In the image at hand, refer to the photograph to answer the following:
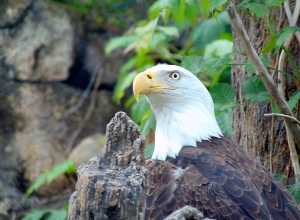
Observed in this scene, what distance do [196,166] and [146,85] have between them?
654 mm

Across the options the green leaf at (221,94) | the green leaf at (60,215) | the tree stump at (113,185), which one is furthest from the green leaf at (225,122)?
the tree stump at (113,185)

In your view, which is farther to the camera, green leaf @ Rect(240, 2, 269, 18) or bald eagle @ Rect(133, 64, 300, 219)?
green leaf @ Rect(240, 2, 269, 18)

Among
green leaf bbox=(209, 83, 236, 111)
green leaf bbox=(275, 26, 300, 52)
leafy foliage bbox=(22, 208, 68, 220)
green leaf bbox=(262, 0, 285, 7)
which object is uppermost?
green leaf bbox=(262, 0, 285, 7)

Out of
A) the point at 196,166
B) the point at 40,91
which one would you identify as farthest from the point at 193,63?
the point at 40,91

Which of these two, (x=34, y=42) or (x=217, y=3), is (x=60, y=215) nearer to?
(x=217, y=3)

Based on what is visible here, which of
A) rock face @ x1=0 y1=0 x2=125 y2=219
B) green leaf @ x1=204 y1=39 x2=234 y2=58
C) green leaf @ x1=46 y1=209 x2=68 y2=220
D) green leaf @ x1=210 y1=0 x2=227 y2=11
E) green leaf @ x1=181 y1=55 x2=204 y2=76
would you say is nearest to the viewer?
green leaf @ x1=210 y1=0 x2=227 y2=11

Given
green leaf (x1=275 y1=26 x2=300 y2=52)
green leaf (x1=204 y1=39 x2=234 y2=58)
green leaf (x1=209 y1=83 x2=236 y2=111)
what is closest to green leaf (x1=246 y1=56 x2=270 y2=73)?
green leaf (x1=275 y1=26 x2=300 y2=52)

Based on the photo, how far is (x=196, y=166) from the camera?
3283 millimetres

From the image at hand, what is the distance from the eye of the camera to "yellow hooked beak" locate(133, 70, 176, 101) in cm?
359

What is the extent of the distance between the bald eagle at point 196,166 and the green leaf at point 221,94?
0.06 m

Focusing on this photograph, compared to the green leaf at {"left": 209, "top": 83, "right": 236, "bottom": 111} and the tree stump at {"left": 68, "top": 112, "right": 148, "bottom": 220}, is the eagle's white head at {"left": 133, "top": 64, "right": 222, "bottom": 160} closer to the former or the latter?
the green leaf at {"left": 209, "top": 83, "right": 236, "bottom": 111}

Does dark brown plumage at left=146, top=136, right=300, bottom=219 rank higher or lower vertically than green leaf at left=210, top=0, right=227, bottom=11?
lower

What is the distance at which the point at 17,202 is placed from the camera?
7.32 m

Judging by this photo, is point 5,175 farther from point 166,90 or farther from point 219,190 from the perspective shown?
point 219,190
